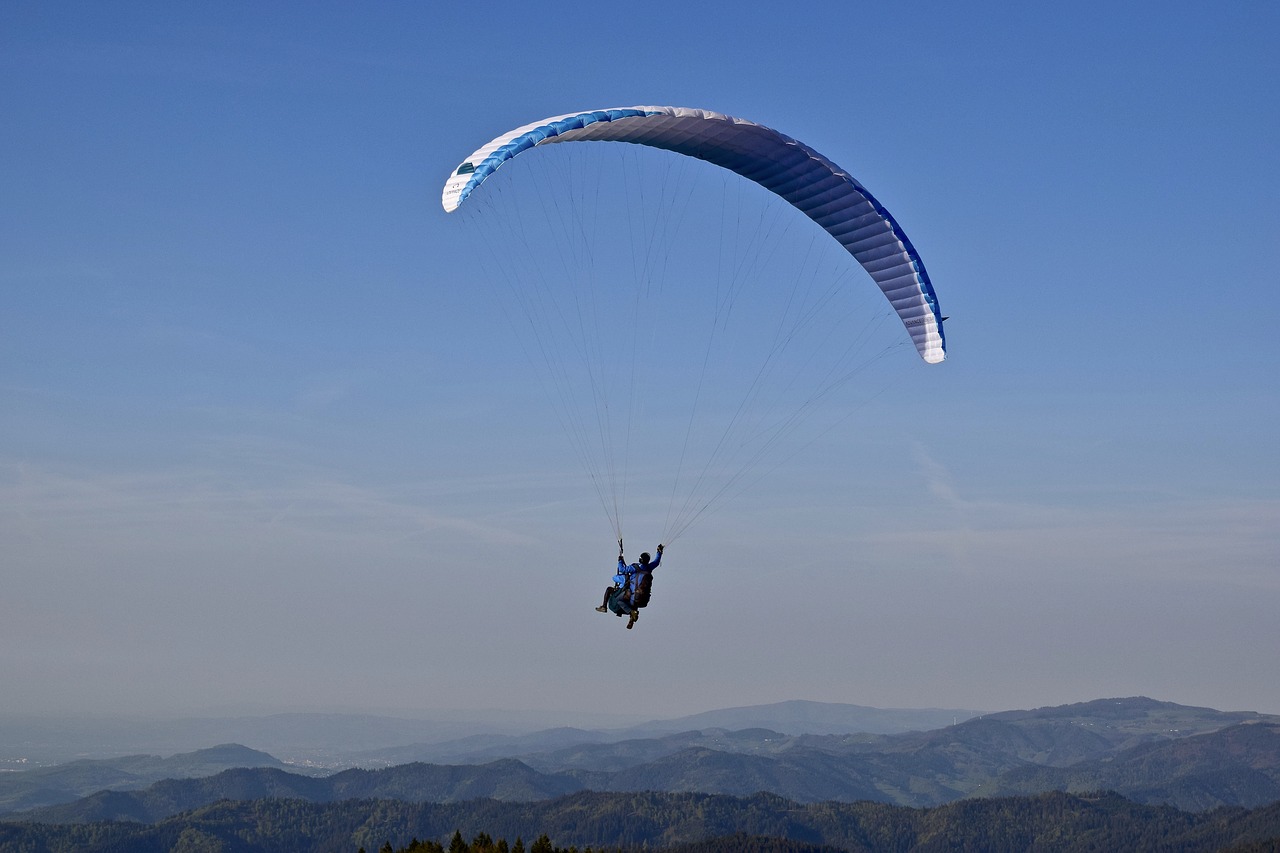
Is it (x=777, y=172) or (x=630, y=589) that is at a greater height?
(x=777, y=172)

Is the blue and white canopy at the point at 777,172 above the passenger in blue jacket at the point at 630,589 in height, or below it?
A: above

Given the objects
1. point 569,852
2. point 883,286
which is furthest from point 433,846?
point 883,286

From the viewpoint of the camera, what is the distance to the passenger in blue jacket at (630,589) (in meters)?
32.8

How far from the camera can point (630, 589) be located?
108 feet

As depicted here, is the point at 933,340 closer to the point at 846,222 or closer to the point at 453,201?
the point at 846,222

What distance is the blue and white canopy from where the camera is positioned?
30.1 metres

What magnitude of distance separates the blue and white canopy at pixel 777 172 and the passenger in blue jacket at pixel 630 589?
375 inches

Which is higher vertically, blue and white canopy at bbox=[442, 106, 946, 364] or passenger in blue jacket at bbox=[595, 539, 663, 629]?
blue and white canopy at bbox=[442, 106, 946, 364]

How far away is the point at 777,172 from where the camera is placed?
A: 35.9 m

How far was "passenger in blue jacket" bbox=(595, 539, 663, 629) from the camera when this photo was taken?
32750 mm

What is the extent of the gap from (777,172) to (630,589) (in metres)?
11.4

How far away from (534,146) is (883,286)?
12.0 metres

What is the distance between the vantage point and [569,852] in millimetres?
143125

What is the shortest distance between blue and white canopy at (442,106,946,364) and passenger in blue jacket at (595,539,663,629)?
953 centimetres
